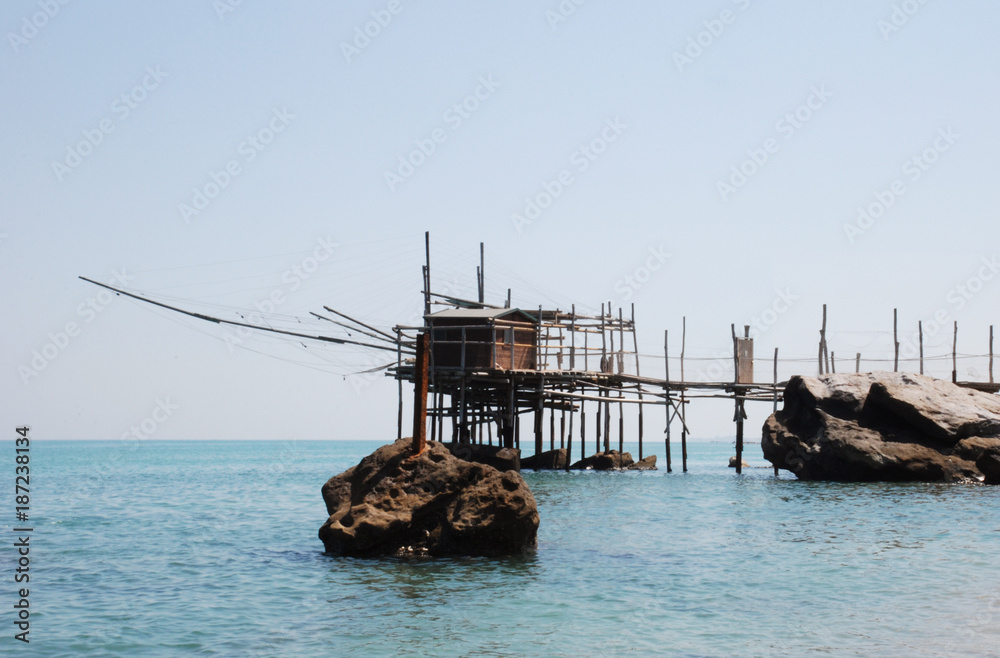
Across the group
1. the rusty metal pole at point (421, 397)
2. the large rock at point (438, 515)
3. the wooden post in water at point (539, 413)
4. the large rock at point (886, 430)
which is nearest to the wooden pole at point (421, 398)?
the rusty metal pole at point (421, 397)

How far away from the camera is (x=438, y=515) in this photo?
646 inches

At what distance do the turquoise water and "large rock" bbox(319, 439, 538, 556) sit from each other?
0.40m

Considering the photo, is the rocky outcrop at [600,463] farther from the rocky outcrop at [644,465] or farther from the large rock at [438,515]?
the large rock at [438,515]

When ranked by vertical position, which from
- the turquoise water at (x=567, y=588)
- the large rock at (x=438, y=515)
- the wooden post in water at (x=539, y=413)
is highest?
the wooden post in water at (x=539, y=413)

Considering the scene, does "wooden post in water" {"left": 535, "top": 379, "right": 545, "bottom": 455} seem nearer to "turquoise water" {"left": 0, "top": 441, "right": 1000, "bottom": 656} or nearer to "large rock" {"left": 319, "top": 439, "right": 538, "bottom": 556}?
"turquoise water" {"left": 0, "top": 441, "right": 1000, "bottom": 656}

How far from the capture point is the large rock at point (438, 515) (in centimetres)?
1597

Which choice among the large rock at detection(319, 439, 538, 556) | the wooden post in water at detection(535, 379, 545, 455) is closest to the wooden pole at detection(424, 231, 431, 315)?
the wooden post in water at detection(535, 379, 545, 455)

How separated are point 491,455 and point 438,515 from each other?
52.2 feet

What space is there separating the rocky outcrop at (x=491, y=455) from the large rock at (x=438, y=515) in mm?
14881

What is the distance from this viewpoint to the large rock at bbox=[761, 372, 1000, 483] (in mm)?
30531

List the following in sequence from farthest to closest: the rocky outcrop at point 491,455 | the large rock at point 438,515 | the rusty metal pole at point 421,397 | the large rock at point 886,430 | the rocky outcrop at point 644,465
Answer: the rocky outcrop at point 644,465, the rocky outcrop at point 491,455, the large rock at point 886,430, the rusty metal pole at point 421,397, the large rock at point 438,515

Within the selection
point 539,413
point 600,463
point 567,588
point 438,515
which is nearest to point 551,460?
point 600,463

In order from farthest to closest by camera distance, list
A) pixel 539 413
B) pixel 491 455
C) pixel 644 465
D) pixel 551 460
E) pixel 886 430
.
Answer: pixel 644 465 < pixel 551 460 < pixel 539 413 < pixel 491 455 < pixel 886 430

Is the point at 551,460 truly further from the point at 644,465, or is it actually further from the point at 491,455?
the point at 491,455
